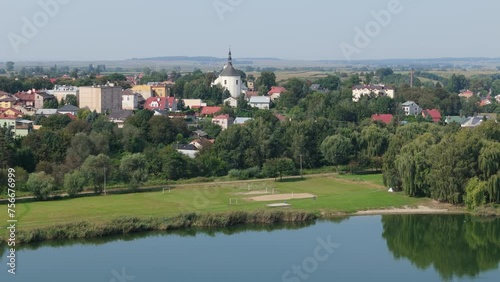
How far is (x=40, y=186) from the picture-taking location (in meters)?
18.4

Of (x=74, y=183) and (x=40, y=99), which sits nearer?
(x=74, y=183)

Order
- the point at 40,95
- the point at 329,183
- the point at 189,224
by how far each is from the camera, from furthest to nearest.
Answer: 1. the point at 40,95
2. the point at 329,183
3. the point at 189,224

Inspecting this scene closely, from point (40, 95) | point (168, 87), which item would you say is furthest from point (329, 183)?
point (168, 87)

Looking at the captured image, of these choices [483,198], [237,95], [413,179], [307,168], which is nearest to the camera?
[483,198]

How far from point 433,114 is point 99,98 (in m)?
15.5

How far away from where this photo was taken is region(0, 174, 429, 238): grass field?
16.7 meters

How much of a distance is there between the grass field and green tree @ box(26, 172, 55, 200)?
0.35 meters

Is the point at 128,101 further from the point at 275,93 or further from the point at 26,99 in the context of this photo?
the point at 275,93

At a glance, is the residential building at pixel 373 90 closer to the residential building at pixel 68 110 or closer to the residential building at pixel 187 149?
the residential building at pixel 68 110

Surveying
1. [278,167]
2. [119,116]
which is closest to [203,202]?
[278,167]

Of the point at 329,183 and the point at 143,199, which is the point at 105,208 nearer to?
the point at 143,199

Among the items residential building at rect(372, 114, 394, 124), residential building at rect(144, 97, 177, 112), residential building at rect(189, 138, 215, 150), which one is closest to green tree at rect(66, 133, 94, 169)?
residential building at rect(189, 138, 215, 150)

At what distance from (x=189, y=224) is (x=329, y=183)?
6.26 m

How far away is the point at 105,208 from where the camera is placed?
17500 mm
